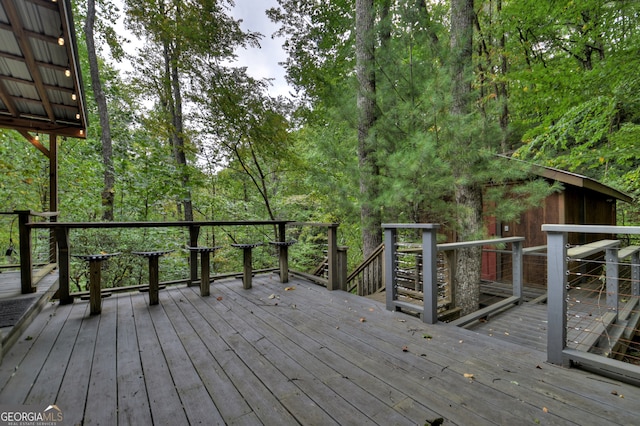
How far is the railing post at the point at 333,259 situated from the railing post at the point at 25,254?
138 inches

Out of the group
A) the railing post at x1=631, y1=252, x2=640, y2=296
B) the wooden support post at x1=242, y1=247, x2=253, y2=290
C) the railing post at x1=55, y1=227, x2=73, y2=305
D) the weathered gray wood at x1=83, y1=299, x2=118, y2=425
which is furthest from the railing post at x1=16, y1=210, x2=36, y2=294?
the railing post at x1=631, y1=252, x2=640, y2=296

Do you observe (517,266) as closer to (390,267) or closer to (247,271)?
(390,267)

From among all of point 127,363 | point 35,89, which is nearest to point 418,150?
point 127,363

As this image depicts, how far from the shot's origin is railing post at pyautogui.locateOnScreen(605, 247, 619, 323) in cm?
269

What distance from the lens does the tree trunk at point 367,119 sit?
473cm

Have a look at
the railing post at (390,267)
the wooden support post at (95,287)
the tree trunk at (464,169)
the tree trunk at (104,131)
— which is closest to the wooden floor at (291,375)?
the wooden support post at (95,287)

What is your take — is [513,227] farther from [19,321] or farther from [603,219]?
[19,321]

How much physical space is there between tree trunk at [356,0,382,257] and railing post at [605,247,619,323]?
2803 mm

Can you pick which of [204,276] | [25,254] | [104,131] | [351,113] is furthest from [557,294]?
[104,131]

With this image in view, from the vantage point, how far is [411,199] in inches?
156

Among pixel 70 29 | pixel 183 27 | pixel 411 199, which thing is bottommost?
pixel 411 199

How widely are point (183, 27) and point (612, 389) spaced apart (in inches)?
350

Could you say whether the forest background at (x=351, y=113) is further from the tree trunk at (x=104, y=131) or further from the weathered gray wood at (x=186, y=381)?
the weathered gray wood at (x=186, y=381)

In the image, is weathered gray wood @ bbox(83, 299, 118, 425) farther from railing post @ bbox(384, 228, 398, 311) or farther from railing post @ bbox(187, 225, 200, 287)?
railing post @ bbox(384, 228, 398, 311)
